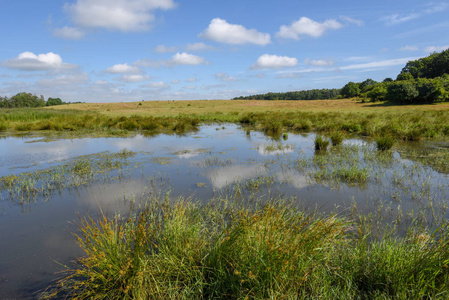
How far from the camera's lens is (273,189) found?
20.4 feet

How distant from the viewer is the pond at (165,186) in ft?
13.0

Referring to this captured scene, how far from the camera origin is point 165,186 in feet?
21.7

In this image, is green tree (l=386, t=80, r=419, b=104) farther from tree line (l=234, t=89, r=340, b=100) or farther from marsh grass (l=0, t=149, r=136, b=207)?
tree line (l=234, t=89, r=340, b=100)

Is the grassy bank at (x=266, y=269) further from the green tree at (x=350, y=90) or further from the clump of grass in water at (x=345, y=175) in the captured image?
the green tree at (x=350, y=90)

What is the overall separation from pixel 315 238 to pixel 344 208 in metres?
2.61

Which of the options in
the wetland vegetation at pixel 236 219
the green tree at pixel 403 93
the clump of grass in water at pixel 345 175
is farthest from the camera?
the green tree at pixel 403 93

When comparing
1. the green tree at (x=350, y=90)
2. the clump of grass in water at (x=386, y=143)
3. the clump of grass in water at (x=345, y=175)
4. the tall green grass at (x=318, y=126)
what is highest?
the green tree at (x=350, y=90)

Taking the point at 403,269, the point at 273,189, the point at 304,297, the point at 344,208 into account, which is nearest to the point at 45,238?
the point at 304,297

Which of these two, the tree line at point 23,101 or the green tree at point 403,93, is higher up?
the tree line at point 23,101

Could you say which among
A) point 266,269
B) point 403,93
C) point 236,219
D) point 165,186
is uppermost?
point 403,93

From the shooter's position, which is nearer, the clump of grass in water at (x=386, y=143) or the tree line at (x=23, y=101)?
the clump of grass in water at (x=386, y=143)

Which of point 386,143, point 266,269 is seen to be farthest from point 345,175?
point 266,269

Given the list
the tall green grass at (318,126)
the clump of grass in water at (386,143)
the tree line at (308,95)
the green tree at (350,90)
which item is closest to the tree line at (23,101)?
the tree line at (308,95)

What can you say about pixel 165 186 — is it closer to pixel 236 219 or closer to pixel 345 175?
pixel 236 219
